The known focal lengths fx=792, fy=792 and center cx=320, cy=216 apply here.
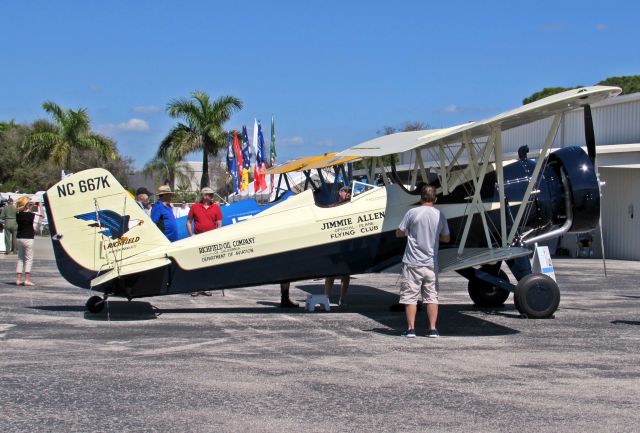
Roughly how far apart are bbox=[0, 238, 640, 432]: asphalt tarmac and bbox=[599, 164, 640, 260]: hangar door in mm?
13989

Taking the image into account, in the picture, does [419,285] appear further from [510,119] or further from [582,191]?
[582,191]

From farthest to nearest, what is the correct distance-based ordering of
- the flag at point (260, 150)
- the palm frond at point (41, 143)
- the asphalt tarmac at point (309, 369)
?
the palm frond at point (41, 143) → the flag at point (260, 150) → the asphalt tarmac at point (309, 369)

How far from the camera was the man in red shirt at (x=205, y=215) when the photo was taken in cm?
1323

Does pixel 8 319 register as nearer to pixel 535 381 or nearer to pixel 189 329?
pixel 189 329

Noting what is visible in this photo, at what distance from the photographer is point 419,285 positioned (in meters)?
8.95

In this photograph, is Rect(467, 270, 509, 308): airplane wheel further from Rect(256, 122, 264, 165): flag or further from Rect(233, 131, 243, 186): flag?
Rect(233, 131, 243, 186): flag

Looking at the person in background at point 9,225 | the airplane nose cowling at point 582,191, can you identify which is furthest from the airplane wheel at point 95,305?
the person in background at point 9,225

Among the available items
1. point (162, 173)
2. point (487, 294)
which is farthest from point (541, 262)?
point (162, 173)

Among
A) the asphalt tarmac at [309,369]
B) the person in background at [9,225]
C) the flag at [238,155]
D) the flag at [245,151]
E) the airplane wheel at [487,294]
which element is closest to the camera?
the asphalt tarmac at [309,369]

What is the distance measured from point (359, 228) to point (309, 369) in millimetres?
3681

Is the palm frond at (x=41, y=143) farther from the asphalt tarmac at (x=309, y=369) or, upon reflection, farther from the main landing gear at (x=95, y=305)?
the main landing gear at (x=95, y=305)

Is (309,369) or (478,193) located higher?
(478,193)

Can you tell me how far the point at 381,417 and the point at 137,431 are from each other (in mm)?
1655

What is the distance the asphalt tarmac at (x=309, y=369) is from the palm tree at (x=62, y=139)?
44.5 meters
